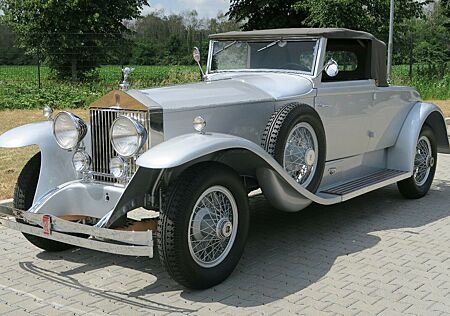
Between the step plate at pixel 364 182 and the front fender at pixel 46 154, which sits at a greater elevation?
the front fender at pixel 46 154

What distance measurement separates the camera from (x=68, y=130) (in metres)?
4.49

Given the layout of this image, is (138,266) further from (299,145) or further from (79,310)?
(299,145)

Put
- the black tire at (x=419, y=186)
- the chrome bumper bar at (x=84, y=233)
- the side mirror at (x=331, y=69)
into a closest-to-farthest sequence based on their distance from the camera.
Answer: the chrome bumper bar at (x=84, y=233)
the side mirror at (x=331, y=69)
the black tire at (x=419, y=186)

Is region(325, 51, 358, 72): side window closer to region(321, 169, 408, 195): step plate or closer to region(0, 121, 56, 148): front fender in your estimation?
region(321, 169, 408, 195): step plate

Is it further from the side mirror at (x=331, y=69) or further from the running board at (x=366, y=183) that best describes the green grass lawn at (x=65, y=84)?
the side mirror at (x=331, y=69)

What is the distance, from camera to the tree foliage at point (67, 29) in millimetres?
22094

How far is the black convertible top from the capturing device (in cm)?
552

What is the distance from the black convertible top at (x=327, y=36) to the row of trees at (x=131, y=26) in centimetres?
1366

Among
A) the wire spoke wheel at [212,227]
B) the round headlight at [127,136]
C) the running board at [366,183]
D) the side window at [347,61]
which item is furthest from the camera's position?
the side window at [347,61]

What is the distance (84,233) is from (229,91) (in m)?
1.81

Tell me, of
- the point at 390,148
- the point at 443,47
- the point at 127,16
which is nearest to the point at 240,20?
the point at 127,16

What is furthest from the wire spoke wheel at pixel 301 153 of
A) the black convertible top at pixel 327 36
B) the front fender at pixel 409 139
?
the front fender at pixel 409 139

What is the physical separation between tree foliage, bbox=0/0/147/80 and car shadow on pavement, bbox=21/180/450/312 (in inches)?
669

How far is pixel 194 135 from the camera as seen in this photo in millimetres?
3965
